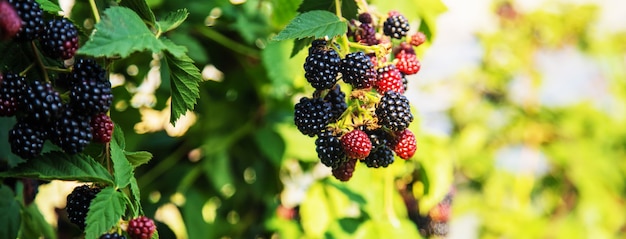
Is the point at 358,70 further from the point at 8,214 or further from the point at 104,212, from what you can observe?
the point at 8,214

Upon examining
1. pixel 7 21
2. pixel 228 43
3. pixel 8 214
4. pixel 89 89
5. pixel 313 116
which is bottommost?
pixel 228 43

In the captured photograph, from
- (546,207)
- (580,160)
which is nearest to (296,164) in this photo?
(580,160)

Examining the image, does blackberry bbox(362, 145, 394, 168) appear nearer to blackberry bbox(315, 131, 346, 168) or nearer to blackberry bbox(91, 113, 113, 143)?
blackberry bbox(315, 131, 346, 168)

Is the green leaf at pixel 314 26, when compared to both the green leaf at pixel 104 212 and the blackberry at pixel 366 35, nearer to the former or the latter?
the blackberry at pixel 366 35

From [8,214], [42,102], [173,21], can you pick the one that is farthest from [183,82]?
[8,214]

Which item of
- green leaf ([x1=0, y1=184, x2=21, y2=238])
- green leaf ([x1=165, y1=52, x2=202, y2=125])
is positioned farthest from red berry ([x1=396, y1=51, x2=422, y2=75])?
green leaf ([x1=0, y1=184, x2=21, y2=238])
